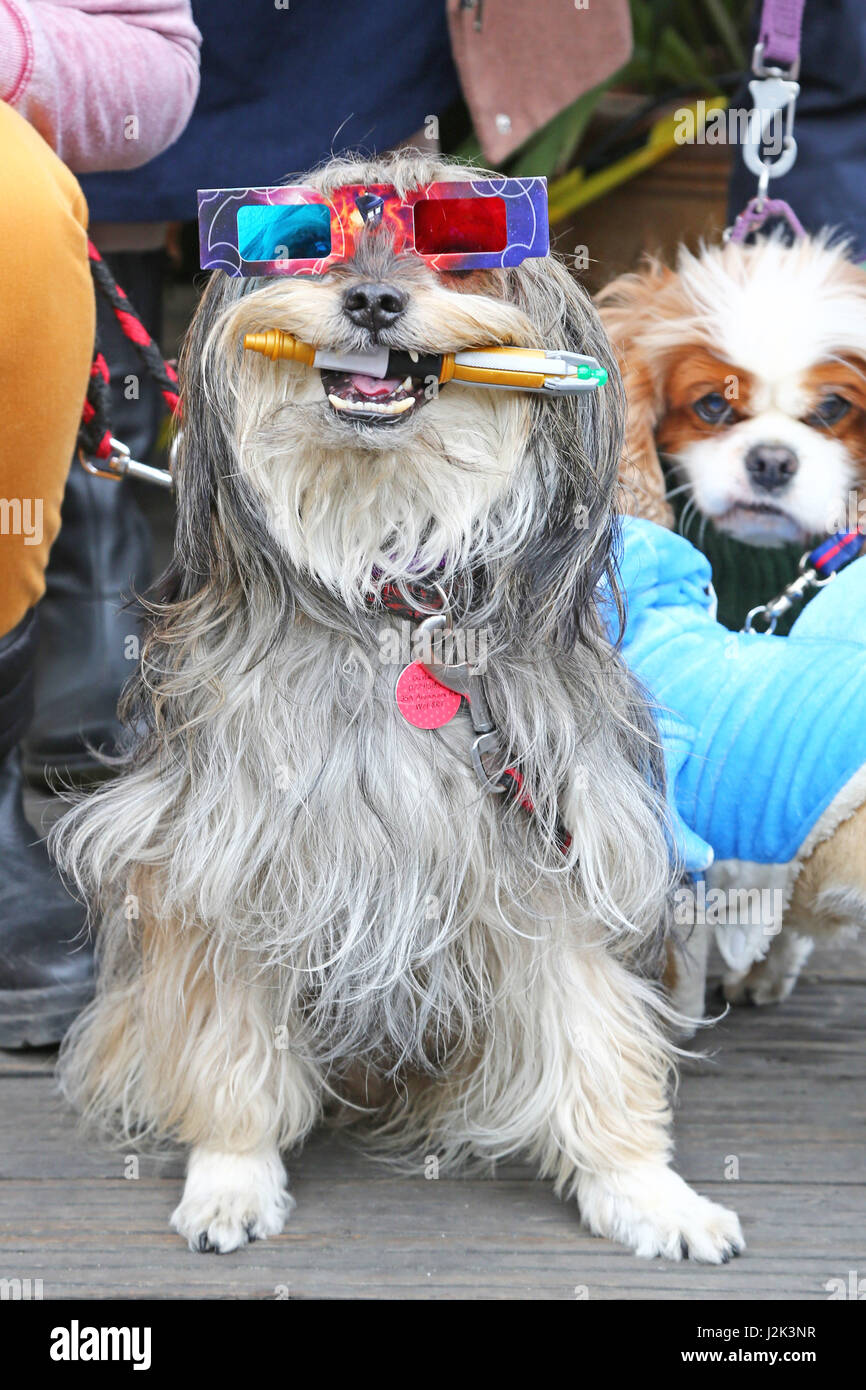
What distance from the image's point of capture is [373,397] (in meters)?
1.47

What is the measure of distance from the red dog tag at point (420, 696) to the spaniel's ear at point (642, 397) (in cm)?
74

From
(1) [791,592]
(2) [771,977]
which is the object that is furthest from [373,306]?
(2) [771,977]

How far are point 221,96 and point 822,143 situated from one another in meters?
1.30

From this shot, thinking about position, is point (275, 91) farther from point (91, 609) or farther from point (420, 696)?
point (420, 696)

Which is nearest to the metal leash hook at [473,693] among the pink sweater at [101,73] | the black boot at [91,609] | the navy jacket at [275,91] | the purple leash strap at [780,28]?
the pink sweater at [101,73]

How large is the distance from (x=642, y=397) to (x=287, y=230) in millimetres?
961

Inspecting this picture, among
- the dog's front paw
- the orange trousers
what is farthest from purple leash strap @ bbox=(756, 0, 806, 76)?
the dog's front paw

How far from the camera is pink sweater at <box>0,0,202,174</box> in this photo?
1966 mm

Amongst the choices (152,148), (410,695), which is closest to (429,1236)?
(410,695)

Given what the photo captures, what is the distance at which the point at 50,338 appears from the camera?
192 centimetres

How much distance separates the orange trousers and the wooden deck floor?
0.81 metres

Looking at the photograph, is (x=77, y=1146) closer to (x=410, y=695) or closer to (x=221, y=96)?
(x=410, y=695)

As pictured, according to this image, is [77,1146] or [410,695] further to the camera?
[77,1146]

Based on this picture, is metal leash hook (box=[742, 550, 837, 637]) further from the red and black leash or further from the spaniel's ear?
the red and black leash
